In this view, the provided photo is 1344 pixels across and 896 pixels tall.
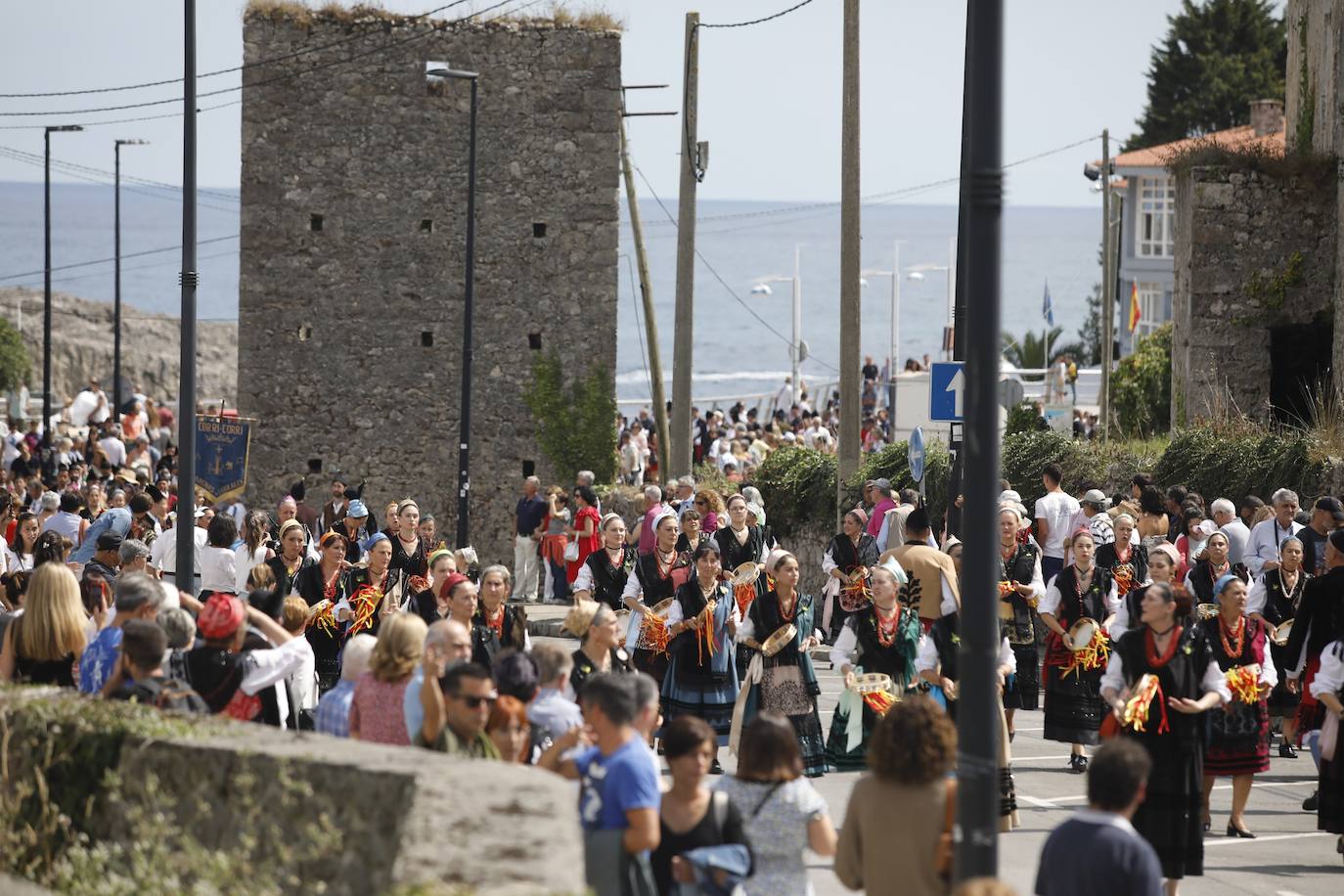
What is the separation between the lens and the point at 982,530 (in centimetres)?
619

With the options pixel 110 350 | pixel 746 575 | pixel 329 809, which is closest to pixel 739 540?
pixel 746 575

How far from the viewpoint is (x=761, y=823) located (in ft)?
21.9

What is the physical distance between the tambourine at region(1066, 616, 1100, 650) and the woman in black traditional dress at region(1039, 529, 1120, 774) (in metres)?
0.03

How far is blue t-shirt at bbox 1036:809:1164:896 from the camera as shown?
607 cm

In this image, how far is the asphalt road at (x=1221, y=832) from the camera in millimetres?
9820

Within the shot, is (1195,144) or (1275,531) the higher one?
(1195,144)

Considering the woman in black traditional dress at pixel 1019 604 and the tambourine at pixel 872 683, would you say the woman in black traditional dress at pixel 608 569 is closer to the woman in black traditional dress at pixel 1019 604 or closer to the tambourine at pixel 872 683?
the woman in black traditional dress at pixel 1019 604

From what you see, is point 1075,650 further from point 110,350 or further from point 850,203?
point 110,350

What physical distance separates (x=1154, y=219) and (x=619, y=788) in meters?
58.3

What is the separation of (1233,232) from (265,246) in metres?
14.7

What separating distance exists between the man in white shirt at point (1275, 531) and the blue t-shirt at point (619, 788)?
947 cm

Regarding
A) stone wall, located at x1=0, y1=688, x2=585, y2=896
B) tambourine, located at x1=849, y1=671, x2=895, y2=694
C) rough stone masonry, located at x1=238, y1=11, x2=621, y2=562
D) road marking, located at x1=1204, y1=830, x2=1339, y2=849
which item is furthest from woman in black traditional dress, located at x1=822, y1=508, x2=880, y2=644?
rough stone masonry, located at x1=238, y1=11, x2=621, y2=562

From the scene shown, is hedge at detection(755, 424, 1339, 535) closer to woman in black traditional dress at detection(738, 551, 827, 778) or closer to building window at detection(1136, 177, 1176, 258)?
woman in black traditional dress at detection(738, 551, 827, 778)

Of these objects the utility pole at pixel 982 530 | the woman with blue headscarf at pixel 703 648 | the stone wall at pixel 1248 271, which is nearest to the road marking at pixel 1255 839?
the woman with blue headscarf at pixel 703 648
